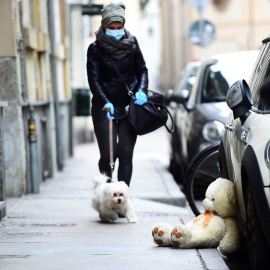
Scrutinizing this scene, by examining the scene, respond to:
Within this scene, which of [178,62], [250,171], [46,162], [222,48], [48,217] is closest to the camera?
[250,171]

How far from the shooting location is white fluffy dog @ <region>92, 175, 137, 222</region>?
8.39 m

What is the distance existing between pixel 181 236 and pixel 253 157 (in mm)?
1492

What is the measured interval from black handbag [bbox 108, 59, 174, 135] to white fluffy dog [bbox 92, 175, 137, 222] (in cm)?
61

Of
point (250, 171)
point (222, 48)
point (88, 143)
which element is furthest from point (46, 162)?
point (222, 48)

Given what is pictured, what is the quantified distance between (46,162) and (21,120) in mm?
3080

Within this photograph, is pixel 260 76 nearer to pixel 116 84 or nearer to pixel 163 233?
pixel 163 233

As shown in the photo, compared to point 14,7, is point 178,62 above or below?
below

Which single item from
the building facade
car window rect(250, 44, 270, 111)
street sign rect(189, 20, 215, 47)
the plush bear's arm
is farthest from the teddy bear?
street sign rect(189, 20, 215, 47)

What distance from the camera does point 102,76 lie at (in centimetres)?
902

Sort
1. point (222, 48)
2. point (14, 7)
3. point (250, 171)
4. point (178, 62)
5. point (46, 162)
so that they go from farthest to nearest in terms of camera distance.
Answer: point (178, 62)
point (222, 48)
point (46, 162)
point (14, 7)
point (250, 171)

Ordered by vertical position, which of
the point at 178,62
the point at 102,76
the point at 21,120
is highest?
the point at 102,76

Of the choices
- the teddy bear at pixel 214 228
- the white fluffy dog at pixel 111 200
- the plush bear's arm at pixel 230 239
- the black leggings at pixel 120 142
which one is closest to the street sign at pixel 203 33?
the black leggings at pixel 120 142

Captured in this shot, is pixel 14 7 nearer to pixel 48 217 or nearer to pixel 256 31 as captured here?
pixel 48 217

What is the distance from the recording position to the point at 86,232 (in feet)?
26.4
